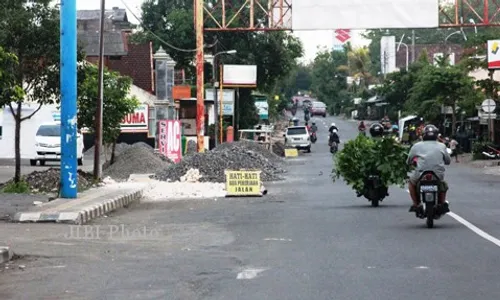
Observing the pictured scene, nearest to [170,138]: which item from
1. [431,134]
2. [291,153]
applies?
[291,153]

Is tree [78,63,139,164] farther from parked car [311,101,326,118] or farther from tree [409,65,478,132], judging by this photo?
parked car [311,101,326,118]

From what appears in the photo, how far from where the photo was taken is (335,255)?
44.4ft

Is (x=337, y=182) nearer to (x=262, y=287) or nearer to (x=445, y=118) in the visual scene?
(x=262, y=287)

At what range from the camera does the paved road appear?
1057 centimetres

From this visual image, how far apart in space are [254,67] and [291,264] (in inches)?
2318

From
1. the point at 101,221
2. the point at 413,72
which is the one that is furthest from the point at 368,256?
the point at 413,72

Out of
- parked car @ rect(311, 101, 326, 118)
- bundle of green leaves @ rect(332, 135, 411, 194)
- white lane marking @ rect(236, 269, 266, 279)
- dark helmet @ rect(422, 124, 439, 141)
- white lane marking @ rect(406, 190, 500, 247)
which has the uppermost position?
parked car @ rect(311, 101, 326, 118)

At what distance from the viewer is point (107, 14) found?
10062cm

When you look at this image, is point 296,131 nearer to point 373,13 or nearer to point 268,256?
point 373,13

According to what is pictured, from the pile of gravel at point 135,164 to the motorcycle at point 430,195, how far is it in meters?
24.2

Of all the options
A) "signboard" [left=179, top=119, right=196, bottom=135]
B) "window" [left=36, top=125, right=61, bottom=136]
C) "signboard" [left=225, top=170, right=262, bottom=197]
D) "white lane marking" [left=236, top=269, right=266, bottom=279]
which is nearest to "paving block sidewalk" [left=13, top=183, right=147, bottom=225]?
"signboard" [left=225, top=170, right=262, bottom=197]

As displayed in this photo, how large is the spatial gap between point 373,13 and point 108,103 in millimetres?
11540

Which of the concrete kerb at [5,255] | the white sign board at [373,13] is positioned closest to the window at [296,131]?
the white sign board at [373,13]

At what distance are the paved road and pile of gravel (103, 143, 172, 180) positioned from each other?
1820 centimetres
